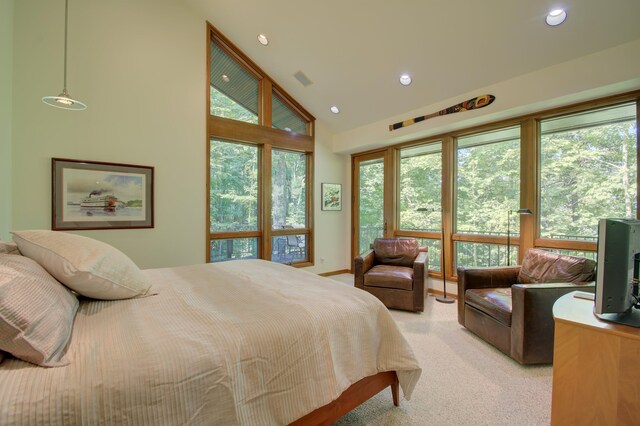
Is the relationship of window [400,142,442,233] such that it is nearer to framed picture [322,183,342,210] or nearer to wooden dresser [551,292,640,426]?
framed picture [322,183,342,210]

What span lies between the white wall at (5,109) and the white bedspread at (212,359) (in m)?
2.16

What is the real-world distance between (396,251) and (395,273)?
559 millimetres

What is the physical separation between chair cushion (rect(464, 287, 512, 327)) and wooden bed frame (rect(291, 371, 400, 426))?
4.25 ft

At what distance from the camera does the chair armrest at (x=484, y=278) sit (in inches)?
119

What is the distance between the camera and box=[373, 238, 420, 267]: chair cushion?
404 cm

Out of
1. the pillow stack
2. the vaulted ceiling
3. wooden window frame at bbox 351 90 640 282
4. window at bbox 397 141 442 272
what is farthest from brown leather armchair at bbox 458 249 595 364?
the pillow stack

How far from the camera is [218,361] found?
1.04m

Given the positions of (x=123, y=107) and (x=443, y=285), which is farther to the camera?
(x=443, y=285)

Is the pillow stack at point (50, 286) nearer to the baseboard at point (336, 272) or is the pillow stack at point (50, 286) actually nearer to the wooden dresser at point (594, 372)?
the wooden dresser at point (594, 372)

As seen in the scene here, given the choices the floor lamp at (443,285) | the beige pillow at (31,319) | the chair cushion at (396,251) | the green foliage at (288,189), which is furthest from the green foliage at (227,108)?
the beige pillow at (31,319)

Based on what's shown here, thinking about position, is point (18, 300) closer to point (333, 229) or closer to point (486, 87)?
point (486, 87)

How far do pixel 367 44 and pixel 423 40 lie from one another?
63 cm

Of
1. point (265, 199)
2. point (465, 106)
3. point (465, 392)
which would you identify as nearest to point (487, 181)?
point (465, 106)

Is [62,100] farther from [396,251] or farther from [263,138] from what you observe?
[396,251]
